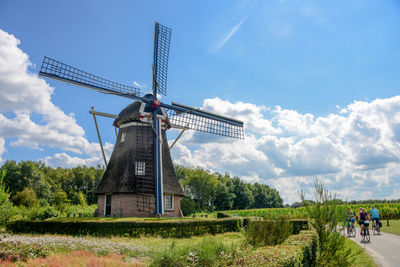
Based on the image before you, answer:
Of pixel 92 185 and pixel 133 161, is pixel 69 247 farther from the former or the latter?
pixel 92 185

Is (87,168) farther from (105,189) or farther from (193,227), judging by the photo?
(193,227)

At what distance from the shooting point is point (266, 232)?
8.02 m

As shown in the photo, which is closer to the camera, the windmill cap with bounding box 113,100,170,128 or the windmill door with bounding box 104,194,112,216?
the windmill door with bounding box 104,194,112,216

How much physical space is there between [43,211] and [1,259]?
677 inches

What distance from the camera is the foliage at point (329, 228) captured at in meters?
6.99

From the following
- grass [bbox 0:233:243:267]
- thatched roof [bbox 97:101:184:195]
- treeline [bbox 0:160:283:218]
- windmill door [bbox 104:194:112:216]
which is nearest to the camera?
grass [bbox 0:233:243:267]

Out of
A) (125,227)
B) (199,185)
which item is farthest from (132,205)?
(199,185)

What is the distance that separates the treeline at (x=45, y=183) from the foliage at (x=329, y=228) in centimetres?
2483

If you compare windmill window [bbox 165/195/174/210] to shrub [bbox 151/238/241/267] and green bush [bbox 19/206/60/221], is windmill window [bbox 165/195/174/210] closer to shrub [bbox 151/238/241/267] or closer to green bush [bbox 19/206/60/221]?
green bush [bbox 19/206/60/221]

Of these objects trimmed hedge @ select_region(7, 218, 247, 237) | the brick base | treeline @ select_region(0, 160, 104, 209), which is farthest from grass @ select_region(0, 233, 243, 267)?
treeline @ select_region(0, 160, 104, 209)

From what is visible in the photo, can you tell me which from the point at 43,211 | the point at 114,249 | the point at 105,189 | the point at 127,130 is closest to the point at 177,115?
the point at 127,130

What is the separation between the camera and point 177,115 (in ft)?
75.8

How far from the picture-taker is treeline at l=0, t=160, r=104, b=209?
137ft

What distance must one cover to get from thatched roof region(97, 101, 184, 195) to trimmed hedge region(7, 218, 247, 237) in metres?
4.79
